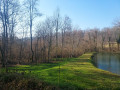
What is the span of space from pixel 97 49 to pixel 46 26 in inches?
1166

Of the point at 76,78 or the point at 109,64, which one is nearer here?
A: the point at 76,78

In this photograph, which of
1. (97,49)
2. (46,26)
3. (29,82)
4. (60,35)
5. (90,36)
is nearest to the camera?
(29,82)

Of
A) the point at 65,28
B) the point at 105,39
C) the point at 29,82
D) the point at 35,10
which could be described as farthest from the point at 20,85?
the point at 105,39

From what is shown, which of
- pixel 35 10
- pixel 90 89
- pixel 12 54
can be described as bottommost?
pixel 90 89

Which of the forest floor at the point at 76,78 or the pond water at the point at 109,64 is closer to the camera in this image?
the forest floor at the point at 76,78

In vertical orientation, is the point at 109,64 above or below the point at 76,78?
below

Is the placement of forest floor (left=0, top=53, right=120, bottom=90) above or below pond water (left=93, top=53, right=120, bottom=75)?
above

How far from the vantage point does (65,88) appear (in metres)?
5.75

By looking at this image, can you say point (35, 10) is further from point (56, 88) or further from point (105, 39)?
point (105, 39)

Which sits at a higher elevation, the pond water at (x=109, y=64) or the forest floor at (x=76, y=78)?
the forest floor at (x=76, y=78)

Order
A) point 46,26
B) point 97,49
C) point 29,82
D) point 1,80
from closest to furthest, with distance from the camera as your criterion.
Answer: point 29,82 < point 1,80 < point 46,26 < point 97,49

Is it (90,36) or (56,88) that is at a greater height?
(90,36)

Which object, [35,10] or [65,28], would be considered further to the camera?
[65,28]

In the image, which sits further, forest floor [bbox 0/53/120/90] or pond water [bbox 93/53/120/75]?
pond water [bbox 93/53/120/75]
